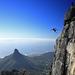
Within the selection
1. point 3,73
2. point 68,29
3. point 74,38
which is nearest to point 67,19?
point 68,29

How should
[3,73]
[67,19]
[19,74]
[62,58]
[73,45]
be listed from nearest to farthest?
[73,45] < [62,58] < [67,19] < [19,74] < [3,73]

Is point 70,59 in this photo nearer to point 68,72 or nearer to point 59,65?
point 68,72

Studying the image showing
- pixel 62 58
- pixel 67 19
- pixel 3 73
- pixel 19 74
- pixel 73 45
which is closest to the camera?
pixel 73 45

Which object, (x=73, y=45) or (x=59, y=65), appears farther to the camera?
(x=59, y=65)

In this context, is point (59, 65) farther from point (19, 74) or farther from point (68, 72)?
point (19, 74)

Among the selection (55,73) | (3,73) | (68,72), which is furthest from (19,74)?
(68,72)

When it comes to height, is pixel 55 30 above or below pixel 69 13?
below

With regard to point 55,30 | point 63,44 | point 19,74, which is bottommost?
point 19,74
